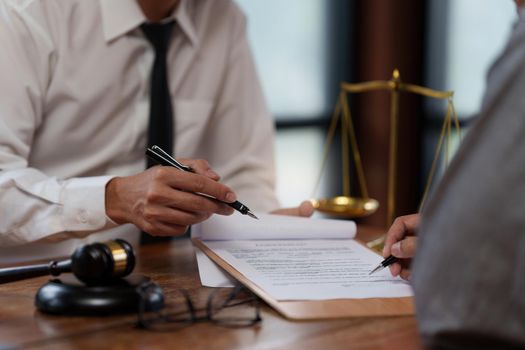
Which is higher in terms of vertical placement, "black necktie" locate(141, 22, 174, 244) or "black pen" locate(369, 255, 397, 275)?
"black necktie" locate(141, 22, 174, 244)

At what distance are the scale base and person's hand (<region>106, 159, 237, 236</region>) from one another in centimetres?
33

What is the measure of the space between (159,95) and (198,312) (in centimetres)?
107

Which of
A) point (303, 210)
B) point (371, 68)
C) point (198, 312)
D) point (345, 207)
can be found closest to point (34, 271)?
point (198, 312)

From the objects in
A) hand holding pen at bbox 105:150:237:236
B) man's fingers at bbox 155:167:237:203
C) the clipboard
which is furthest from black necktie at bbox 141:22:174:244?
the clipboard

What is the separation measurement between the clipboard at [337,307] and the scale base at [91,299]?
187mm

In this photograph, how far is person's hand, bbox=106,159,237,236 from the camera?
152cm

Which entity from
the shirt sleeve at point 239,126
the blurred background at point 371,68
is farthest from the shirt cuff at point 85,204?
the blurred background at point 371,68

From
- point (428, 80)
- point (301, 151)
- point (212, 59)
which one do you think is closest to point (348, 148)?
point (301, 151)

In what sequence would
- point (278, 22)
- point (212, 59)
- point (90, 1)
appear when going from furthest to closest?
point (278, 22)
point (212, 59)
point (90, 1)

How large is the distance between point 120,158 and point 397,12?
2.08 metres

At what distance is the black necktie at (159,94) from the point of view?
217cm

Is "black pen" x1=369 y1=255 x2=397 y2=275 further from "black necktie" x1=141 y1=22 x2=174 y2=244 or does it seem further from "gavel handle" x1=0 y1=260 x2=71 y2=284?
"black necktie" x1=141 y1=22 x2=174 y2=244

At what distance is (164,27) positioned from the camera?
86.4 inches

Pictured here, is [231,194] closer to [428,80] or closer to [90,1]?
[90,1]
